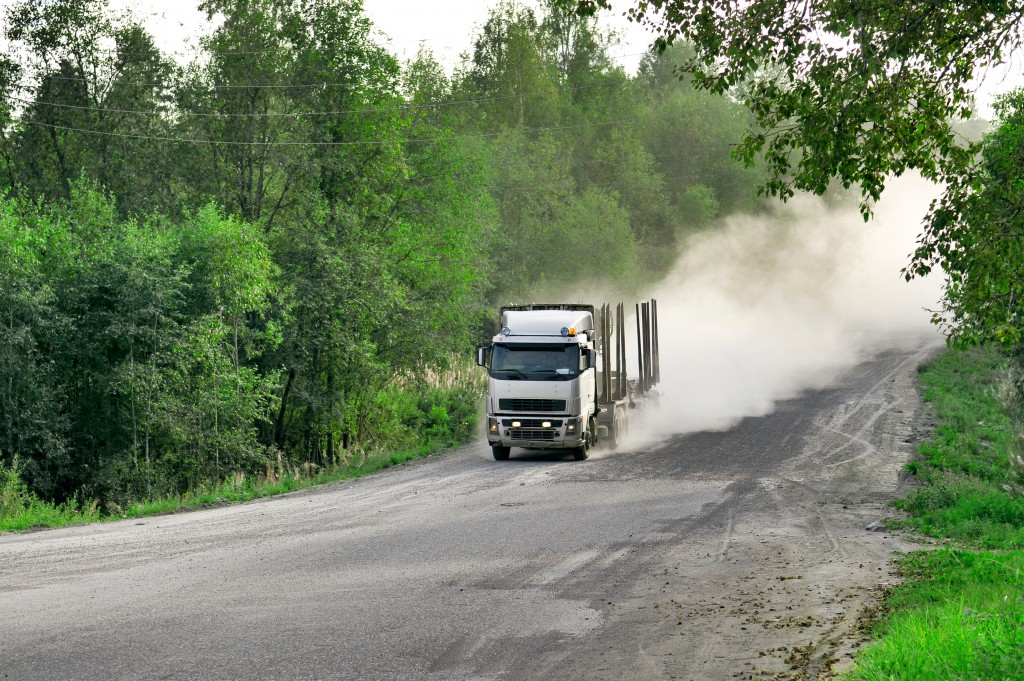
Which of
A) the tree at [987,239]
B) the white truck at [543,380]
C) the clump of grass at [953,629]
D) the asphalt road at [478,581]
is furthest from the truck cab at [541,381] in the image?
the tree at [987,239]

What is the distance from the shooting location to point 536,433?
23031 millimetres

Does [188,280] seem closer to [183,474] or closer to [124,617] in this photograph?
[183,474]

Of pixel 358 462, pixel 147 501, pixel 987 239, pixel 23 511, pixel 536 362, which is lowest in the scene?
pixel 358 462

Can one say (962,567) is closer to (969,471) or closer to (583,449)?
(969,471)

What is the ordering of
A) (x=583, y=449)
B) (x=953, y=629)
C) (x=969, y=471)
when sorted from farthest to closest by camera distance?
1. (x=583, y=449)
2. (x=969, y=471)
3. (x=953, y=629)

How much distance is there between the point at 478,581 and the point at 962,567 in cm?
542

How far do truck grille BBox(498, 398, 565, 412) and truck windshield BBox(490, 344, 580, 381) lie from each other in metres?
0.51

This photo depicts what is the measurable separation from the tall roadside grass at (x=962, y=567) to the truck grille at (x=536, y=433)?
7816 mm

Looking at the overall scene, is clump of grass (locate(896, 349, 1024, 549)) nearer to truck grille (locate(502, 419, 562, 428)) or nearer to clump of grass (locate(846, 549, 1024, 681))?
clump of grass (locate(846, 549, 1024, 681))

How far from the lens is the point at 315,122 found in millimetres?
32406

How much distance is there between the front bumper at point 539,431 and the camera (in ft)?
75.2

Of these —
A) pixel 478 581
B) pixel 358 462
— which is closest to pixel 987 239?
pixel 478 581

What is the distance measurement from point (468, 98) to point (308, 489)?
48.0 metres

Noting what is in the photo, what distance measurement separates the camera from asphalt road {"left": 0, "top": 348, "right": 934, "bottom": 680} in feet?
27.8
